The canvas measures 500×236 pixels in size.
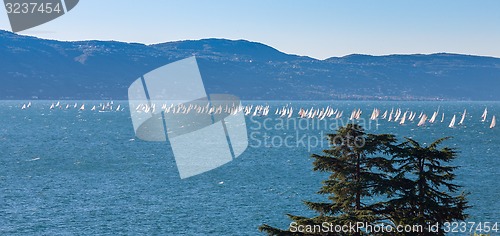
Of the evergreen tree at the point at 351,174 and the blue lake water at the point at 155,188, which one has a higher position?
the evergreen tree at the point at 351,174

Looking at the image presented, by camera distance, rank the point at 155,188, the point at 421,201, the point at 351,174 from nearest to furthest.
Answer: the point at 421,201, the point at 351,174, the point at 155,188

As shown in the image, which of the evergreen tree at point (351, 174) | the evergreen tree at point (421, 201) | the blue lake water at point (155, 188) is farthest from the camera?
the blue lake water at point (155, 188)

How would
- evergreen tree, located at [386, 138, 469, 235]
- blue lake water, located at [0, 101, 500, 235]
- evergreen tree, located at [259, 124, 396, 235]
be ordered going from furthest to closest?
1. blue lake water, located at [0, 101, 500, 235]
2. evergreen tree, located at [259, 124, 396, 235]
3. evergreen tree, located at [386, 138, 469, 235]

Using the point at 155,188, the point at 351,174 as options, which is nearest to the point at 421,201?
the point at 351,174

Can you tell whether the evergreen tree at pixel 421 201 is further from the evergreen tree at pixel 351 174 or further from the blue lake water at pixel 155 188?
the blue lake water at pixel 155 188

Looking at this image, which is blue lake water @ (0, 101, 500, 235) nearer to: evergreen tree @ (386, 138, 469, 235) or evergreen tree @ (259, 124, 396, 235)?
evergreen tree @ (259, 124, 396, 235)

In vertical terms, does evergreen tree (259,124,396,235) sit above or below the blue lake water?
above

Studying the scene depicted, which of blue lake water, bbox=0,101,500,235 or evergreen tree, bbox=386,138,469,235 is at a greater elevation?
evergreen tree, bbox=386,138,469,235

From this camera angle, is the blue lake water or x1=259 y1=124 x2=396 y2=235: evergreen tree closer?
x1=259 y1=124 x2=396 y2=235: evergreen tree

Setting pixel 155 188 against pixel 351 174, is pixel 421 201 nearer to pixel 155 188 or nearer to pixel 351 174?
pixel 351 174

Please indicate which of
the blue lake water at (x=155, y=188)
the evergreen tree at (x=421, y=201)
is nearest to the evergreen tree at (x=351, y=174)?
the evergreen tree at (x=421, y=201)

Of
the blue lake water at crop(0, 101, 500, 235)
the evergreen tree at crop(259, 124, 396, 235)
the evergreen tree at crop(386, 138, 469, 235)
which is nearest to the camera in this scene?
the evergreen tree at crop(386, 138, 469, 235)

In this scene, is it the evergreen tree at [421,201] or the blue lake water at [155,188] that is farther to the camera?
the blue lake water at [155,188]

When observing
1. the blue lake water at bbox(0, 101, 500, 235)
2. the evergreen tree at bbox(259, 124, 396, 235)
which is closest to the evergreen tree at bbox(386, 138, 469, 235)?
the evergreen tree at bbox(259, 124, 396, 235)
